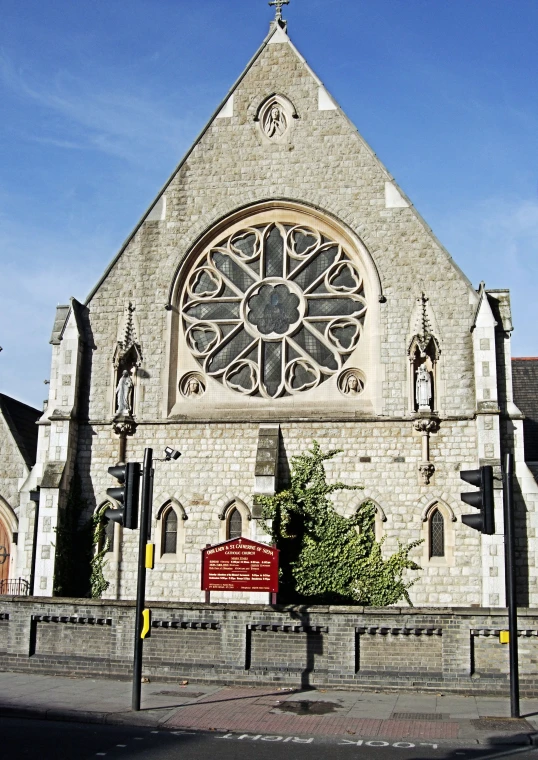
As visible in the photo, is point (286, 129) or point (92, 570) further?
point (286, 129)

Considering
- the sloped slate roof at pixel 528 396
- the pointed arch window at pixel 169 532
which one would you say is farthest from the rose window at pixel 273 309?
the sloped slate roof at pixel 528 396

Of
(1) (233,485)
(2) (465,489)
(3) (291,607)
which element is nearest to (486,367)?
(2) (465,489)

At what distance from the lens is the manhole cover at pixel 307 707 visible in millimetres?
12492

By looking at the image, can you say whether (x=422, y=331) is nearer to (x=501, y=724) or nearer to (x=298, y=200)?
(x=298, y=200)

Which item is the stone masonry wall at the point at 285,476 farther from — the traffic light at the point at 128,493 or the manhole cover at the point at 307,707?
the traffic light at the point at 128,493

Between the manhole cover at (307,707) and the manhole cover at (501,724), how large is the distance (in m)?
2.07

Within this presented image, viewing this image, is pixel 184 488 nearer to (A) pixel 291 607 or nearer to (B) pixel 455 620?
(A) pixel 291 607

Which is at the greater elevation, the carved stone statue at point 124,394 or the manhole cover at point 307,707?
the carved stone statue at point 124,394

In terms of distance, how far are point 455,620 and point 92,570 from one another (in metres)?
9.38

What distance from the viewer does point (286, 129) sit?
2211 cm

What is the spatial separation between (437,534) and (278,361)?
544 cm

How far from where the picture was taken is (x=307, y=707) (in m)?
12.8

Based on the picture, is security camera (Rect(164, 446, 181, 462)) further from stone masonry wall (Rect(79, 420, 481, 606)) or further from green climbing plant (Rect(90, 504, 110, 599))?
green climbing plant (Rect(90, 504, 110, 599))

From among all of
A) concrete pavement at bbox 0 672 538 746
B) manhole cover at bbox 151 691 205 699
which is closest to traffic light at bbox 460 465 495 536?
concrete pavement at bbox 0 672 538 746
